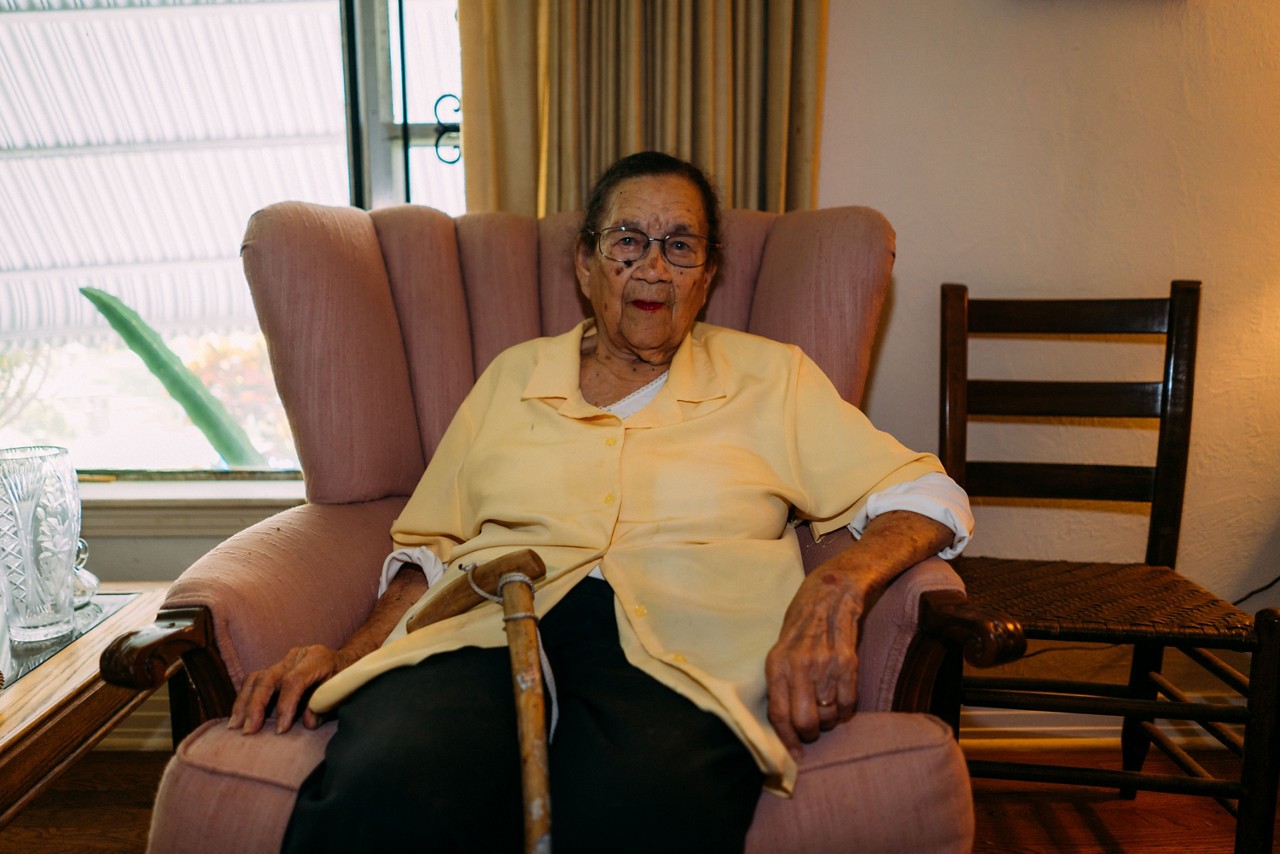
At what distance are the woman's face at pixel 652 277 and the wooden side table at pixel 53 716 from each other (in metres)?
0.99

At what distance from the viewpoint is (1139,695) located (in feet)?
6.40

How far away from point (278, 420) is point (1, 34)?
1312 millimetres

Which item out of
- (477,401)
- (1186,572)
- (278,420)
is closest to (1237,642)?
(1186,572)

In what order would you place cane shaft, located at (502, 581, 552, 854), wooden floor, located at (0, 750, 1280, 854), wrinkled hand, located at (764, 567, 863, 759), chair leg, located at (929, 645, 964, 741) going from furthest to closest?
1. wooden floor, located at (0, 750, 1280, 854)
2. chair leg, located at (929, 645, 964, 741)
3. wrinkled hand, located at (764, 567, 863, 759)
4. cane shaft, located at (502, 581, 552, 854)

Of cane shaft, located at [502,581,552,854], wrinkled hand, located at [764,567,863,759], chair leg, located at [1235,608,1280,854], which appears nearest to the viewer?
cane shaft, located at [502,581,552,854]

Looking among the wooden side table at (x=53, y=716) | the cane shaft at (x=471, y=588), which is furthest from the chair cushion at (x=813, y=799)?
the wooden side table at (x=53, y=716)

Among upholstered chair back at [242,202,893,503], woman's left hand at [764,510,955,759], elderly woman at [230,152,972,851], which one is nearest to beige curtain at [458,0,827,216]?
upholstered chair back at [242,202,893,503]

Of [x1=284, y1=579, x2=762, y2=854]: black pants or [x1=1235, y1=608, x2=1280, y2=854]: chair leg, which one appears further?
[x1=1235, y1=608, x2=1280, y2=854]: chair leg

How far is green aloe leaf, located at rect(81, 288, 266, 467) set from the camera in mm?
2535

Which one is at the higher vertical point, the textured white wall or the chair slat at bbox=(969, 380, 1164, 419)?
the textured white wall

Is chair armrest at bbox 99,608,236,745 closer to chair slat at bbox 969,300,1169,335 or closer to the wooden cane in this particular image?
the wooden cane

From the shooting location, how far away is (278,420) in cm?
259

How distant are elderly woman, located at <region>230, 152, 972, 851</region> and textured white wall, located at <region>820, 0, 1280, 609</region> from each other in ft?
2.62

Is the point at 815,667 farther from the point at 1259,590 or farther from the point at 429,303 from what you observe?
the point at 1259,590
